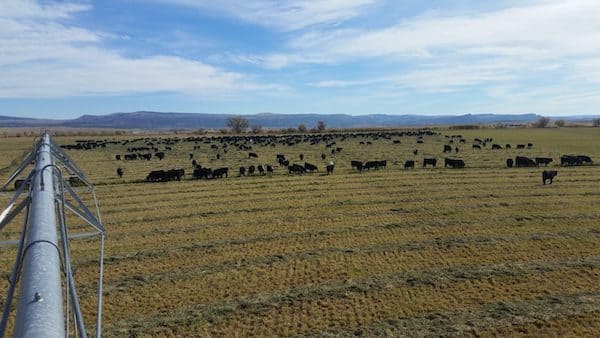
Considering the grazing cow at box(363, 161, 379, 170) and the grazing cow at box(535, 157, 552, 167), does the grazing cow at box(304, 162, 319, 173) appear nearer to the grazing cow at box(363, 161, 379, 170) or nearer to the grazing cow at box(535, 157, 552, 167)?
the grazing cow at box(363, 161, 379, 170)

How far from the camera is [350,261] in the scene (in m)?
15.1

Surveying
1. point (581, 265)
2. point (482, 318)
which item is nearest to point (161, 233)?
point (482, 318)

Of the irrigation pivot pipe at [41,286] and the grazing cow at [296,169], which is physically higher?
the irrigation pivot pipe at [41,286]

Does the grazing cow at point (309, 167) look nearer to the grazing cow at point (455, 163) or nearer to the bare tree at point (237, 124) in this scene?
the grazing cow at point (455, 163)

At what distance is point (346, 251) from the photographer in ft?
53.1

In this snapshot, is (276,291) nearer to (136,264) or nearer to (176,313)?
(176,313)

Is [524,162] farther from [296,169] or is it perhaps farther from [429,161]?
[296,169]

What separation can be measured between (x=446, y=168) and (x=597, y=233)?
20976 mm

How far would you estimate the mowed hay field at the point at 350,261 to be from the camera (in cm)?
1108

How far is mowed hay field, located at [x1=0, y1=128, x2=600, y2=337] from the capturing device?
11.1m

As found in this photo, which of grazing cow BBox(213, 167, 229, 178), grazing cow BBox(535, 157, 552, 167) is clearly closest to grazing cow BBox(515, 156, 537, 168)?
grazing cow BBox(535, 157, 552, 167)

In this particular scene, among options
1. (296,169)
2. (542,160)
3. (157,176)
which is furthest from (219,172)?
(542,160)

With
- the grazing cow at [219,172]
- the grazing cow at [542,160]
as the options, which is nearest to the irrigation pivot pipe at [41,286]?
the grazing cow at [219,172]

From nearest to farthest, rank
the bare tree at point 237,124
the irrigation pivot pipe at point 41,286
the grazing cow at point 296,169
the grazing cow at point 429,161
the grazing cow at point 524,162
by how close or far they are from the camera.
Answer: the irrigation pivot pipe at point 41,286 < the grazing cow at point 296,169 < the grazing cow at point 524,162 < the grazing cow at point 429,161 < the bare tree at point 237,124
